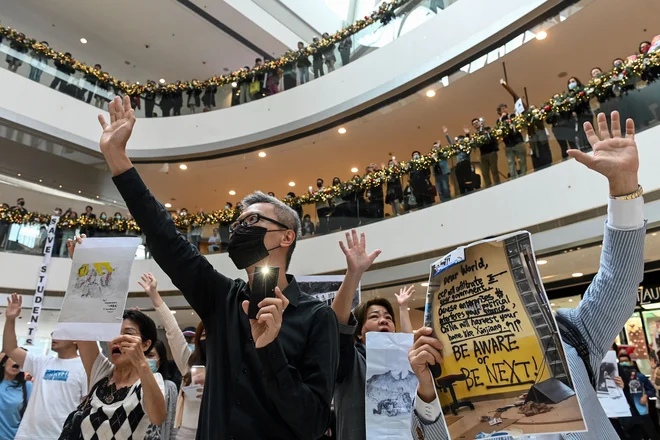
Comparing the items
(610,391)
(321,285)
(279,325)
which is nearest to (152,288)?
(321,285)

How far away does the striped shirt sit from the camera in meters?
1.27

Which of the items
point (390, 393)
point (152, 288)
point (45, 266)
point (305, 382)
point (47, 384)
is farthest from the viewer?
point (45, 266)

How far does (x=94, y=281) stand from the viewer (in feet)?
8.68

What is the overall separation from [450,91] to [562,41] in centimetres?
250

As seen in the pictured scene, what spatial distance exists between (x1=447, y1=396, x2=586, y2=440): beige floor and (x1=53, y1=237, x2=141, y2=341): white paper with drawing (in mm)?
1918

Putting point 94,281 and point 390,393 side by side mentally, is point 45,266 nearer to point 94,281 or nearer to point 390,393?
point 94,281

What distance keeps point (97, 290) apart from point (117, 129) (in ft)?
Answer: 4.45

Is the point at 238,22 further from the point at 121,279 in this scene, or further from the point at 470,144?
the point at 121,279

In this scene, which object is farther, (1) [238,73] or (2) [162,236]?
(1) [238,73]

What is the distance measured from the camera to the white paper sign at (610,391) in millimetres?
4559

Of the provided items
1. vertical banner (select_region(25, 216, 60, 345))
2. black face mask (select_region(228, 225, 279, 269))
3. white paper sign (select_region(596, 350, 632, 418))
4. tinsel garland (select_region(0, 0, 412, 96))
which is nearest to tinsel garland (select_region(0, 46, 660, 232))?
vertical banner (select_region(25, 216, 60, 345))

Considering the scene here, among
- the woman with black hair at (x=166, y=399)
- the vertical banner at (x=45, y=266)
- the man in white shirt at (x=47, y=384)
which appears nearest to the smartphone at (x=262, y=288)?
the woman with black hair at (x=166, y=399)

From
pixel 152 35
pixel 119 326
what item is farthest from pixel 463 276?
pixel 152 35

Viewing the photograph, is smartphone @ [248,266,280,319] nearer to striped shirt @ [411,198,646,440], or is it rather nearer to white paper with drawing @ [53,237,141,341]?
striped shirt @ [411,198,646,440]
